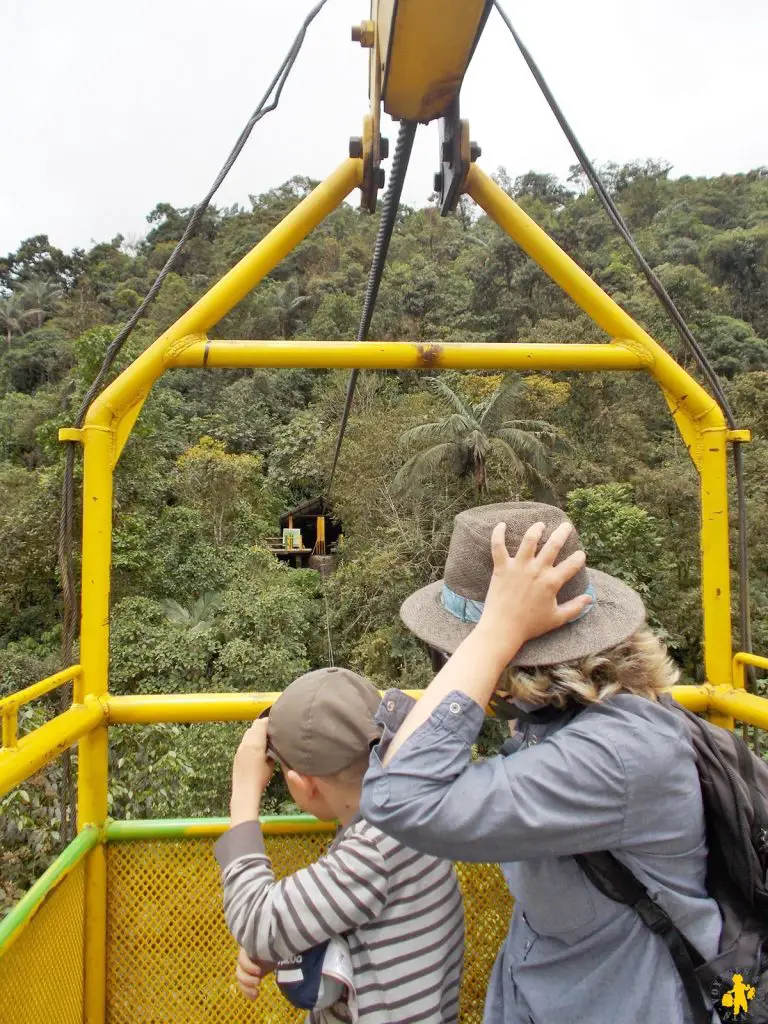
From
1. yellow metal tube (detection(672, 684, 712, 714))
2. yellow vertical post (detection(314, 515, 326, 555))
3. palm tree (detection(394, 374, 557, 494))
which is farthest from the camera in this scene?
yellow vertical post (detection(314, 515, 326, 555))

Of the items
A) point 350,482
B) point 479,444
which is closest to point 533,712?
point 479,444

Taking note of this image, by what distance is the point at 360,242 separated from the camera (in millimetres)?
36469

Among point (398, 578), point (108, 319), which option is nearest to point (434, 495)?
point (398, 578)

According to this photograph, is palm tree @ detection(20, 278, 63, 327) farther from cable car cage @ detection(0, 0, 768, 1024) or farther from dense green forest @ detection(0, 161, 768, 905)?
cable car cage @ detection(0, 0, 768, 1024)

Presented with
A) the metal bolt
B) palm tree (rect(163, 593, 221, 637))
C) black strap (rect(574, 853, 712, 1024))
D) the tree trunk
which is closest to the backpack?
black strap (rect(574, 853, 712, 1024))

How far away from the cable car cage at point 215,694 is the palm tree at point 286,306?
28.2 metres

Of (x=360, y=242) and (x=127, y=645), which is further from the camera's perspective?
(x=360, y=242)

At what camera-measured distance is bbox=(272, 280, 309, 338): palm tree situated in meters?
28.8

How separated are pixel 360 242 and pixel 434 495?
27511mm

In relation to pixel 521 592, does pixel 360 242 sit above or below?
above

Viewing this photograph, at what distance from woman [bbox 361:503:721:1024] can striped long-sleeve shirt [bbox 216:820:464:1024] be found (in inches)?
4.7

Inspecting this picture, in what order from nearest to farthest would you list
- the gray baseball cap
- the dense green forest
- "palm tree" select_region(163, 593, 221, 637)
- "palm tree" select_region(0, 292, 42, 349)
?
the gray baseball cap → the dense green forest → "palm tree" select_region(163, 593, 221, 637) → "palm tree" select_region(0, 292, 42, 349)

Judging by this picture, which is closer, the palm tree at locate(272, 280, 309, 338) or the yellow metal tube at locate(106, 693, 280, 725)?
the yellow metal tube at locate(106, 693, 280, 725)

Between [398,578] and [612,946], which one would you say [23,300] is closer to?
[398,578]
